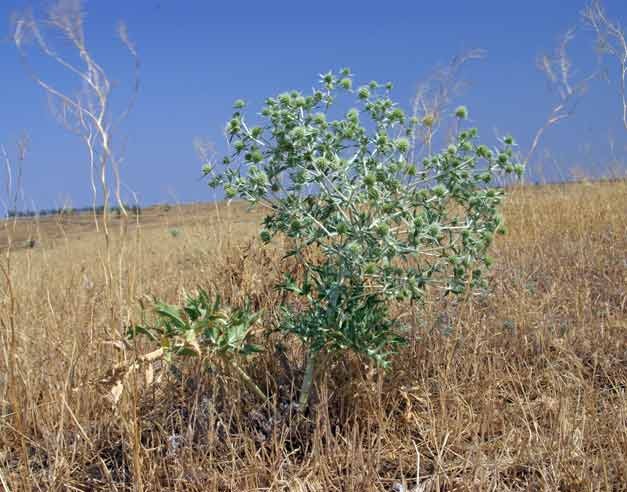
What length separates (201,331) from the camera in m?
2.10

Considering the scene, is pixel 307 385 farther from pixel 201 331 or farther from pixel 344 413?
pixel 201 331

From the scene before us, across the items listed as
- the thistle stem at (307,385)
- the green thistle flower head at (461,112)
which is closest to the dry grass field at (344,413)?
the thistle stem at (307,385)

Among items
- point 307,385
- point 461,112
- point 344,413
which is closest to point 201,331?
point 307,385

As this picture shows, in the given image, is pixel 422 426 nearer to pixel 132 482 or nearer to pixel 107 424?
pixel 132 482

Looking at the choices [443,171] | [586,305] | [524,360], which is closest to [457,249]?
[443,171]

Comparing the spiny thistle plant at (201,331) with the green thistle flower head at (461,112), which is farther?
the green thistle flower head at (461,112)

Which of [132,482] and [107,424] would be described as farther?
[107,424]

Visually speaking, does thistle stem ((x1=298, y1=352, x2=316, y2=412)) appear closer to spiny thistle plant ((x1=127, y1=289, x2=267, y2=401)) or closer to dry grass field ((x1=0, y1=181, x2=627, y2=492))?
dry grass field ((x1=0, y1=181, x2=627, y2=492))

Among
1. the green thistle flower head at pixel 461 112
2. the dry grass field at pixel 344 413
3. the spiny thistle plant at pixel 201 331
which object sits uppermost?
the green thistle flower head at pixel 461 112

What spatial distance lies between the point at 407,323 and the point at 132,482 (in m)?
1.57

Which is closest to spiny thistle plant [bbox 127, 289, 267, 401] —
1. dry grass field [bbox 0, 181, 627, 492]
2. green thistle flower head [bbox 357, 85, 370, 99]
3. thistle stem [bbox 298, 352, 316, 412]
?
dry grass field [bbox 0, 181, 627, 492]

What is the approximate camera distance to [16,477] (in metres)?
2.15

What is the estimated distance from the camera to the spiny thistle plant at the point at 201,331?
6.61 ft

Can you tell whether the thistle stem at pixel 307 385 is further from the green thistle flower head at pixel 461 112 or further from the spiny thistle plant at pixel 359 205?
the green thistle flower head at pixel 461 112
